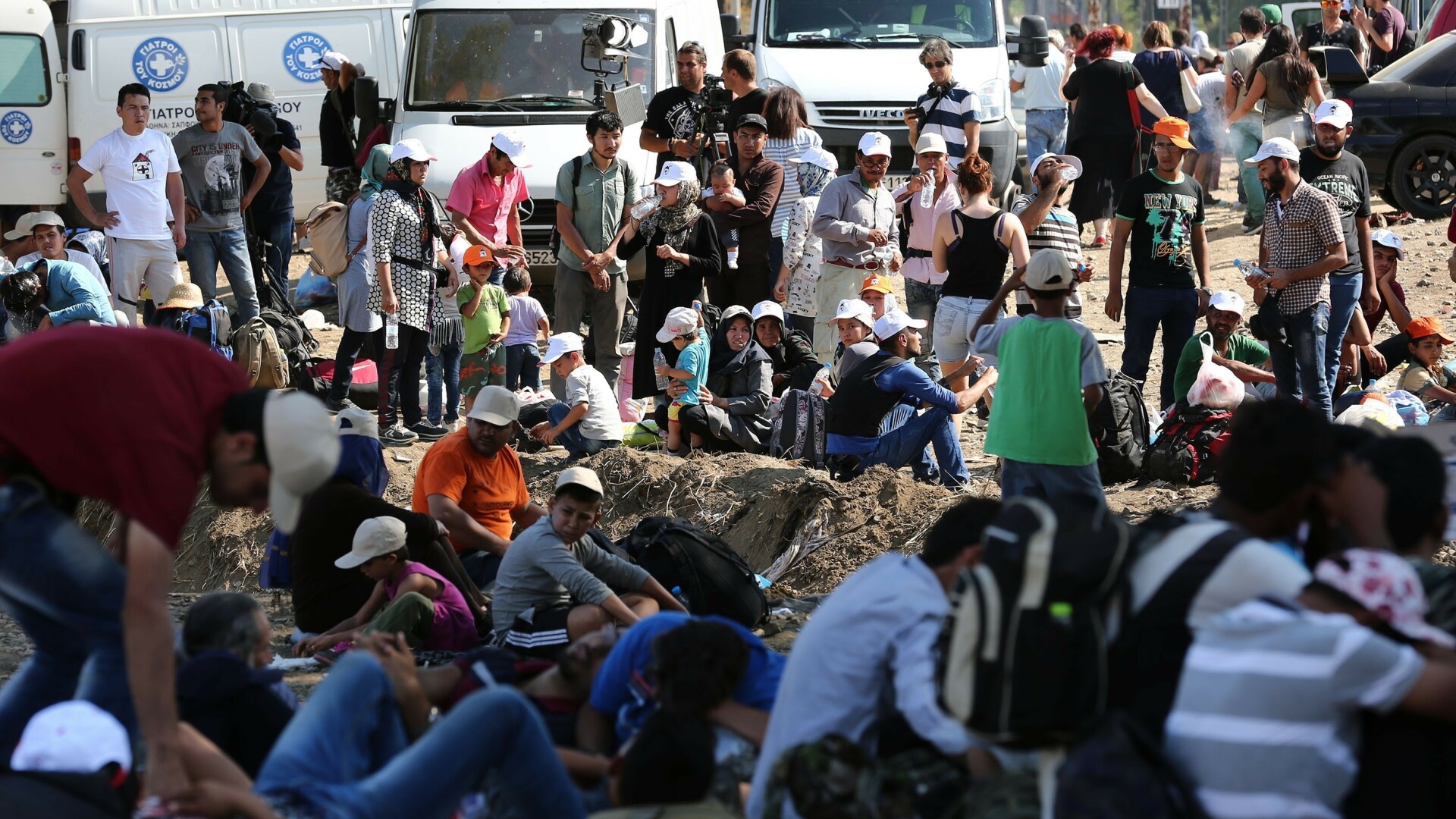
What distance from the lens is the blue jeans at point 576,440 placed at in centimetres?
969

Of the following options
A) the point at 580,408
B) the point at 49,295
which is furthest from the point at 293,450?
the point at 49,295

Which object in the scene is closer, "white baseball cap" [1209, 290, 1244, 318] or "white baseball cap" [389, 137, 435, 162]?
"white baseball cap" [1209, 290, 1244, 318]

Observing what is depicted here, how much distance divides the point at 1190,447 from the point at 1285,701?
5782 millimetres

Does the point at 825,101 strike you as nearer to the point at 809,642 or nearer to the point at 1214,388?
the point at 1214,388

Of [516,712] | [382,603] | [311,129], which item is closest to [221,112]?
[311,129]

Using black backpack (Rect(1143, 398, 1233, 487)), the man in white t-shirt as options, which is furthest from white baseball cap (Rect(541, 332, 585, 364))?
black backpack (Rect(1143, 398, 1233, 487))

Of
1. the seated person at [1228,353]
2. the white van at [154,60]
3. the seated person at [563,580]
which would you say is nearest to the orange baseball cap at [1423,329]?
the seated person at [1228,353]

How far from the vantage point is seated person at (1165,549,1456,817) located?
295 cm

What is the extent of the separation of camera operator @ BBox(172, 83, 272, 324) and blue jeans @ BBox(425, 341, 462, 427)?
162cm

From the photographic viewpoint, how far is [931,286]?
9938 millimetres

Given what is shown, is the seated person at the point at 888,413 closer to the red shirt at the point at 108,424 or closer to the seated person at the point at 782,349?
the seated person at the point at 782,349

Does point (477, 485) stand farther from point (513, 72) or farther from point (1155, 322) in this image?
point (513, 72)

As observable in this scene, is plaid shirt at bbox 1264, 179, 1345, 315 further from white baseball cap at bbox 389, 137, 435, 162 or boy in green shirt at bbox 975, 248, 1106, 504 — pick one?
white baseball cap at bbox 389, 137, 435, 162

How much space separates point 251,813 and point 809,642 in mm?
1313
